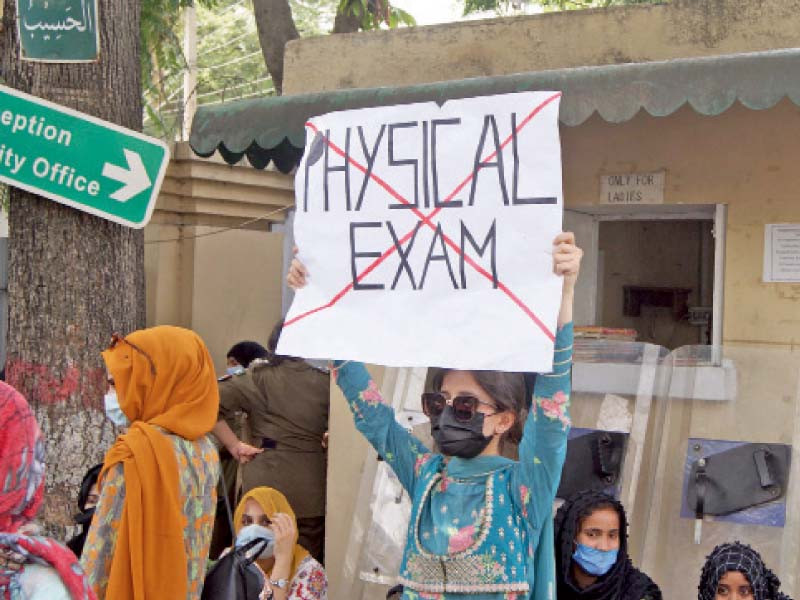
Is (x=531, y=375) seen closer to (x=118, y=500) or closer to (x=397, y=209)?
(x=397, y=209)

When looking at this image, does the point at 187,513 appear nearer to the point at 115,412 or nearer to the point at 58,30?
the point at 115,412

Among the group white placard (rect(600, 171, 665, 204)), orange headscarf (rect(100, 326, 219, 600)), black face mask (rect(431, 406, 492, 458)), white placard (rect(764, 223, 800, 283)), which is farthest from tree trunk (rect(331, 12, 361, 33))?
black face mask (rect(431, 406, 492, 458))

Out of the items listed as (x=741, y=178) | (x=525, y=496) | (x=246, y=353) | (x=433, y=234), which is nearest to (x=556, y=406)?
(x=525, y=496)

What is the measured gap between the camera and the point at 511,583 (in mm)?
3332

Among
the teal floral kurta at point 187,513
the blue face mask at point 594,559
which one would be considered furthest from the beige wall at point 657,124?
the teal floral kurta at point 187,513

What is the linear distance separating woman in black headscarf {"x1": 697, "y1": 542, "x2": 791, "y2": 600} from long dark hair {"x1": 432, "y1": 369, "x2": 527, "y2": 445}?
3.67ft

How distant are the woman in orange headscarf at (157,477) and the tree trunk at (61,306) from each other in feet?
2.83

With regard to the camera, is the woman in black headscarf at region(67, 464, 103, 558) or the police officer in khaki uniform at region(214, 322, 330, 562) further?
the police officer in khaki uniform at region(214, 322, 330, 562)

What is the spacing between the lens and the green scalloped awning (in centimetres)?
426

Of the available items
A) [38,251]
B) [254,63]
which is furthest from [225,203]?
[254,63]

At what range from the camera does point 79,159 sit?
15.4 ft

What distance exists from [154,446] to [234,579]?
1.70ft

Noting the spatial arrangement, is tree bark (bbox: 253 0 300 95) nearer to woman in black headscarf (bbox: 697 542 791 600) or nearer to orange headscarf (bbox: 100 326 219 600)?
orange headscarf (bbox: 100 326 219 600)

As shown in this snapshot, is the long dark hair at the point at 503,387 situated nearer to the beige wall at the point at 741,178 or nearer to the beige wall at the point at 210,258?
the beige wall at the point at 741,178
